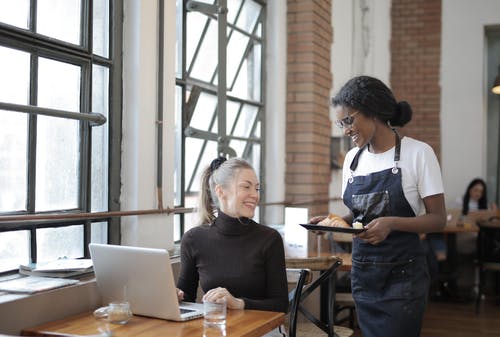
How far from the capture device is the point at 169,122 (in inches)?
142

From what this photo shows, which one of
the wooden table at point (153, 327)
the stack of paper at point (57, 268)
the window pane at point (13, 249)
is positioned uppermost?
the window pane at point (13, 249)

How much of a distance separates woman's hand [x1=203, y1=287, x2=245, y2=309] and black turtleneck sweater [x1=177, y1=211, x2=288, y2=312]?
90 mm

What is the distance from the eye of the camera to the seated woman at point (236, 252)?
2635 mm

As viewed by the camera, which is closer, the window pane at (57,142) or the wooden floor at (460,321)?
the window pane at (57,142)

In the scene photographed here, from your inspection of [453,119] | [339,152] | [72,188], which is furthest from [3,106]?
[453,119]

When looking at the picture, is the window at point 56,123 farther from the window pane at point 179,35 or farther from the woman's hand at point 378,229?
the woman's hand at point 378,229

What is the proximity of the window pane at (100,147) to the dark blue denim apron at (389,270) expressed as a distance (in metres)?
1.35

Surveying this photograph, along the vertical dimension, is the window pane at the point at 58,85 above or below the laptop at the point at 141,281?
above

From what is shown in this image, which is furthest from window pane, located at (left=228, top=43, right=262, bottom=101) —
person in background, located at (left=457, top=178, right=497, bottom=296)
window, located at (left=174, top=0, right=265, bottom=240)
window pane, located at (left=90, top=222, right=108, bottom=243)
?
person in background, located at (left=457, top=178, right=497, bottom=296)

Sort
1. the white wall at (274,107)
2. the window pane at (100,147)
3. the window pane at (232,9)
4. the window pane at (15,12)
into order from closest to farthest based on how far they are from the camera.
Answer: the window pane at (15,12) → the window pane at (100,147) → the window pane at (232,9) → the white wall at (274,107)

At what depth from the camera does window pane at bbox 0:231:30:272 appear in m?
2.74

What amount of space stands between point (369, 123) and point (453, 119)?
6.16m

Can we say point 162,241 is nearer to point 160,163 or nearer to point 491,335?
point 160,163

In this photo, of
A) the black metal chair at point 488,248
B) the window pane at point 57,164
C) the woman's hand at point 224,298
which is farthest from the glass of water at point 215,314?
the black metal chair at point 488,248
